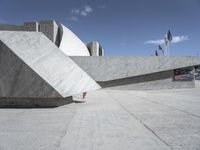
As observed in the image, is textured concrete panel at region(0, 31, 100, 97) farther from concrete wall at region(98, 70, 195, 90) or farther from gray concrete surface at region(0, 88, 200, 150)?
concrete wall at region(98, 70, 195, 90)

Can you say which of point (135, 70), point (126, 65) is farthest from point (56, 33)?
point (135, 70)

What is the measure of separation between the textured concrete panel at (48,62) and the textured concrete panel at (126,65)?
19.4 m

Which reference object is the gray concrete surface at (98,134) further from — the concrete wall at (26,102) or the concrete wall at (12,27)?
the concrete wall at (12,27)

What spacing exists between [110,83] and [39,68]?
23.2 m

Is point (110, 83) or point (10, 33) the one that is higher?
point (10, 33)

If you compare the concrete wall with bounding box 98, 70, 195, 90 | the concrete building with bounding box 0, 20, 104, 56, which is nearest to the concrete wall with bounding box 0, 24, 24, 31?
the concrete building with bounding box 0, 20, 104, 56

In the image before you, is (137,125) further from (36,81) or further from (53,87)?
(36,81)

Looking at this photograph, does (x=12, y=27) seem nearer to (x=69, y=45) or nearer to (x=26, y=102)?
(x=69, y=45)

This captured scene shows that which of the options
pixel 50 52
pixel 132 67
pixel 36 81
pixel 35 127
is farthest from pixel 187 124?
pixel 132 67

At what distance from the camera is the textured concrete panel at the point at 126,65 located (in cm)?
3388

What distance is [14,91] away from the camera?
11.5 meters

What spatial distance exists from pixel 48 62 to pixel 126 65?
72.7ft

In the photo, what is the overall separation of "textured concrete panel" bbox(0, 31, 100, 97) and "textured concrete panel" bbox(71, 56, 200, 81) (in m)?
19.4

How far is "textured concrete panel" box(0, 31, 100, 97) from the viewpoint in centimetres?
1170
